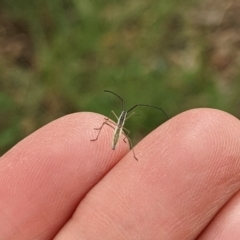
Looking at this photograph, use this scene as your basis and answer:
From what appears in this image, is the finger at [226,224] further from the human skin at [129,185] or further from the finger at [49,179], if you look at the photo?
the finger at [49,179]

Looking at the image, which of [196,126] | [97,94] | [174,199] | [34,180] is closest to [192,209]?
[174,199]

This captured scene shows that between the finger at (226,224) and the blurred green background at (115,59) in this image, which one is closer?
the finger at (226,224)

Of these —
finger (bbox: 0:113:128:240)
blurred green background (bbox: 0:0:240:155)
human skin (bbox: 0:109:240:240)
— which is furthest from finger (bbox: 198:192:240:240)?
blurred green background (bbox: 0:0:240:155)

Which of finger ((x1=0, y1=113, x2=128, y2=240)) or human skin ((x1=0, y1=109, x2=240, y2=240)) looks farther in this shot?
finger ((x1=0, y1=113, x2=128, y2=240))

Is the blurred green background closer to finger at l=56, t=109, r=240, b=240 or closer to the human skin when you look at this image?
the human skin

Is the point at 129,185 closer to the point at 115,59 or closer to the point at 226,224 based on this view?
the point at 226,224

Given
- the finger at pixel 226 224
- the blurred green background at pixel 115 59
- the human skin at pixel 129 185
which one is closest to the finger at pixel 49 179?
the human skin at pixel 129 185

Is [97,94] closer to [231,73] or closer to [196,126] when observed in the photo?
[231,73]
